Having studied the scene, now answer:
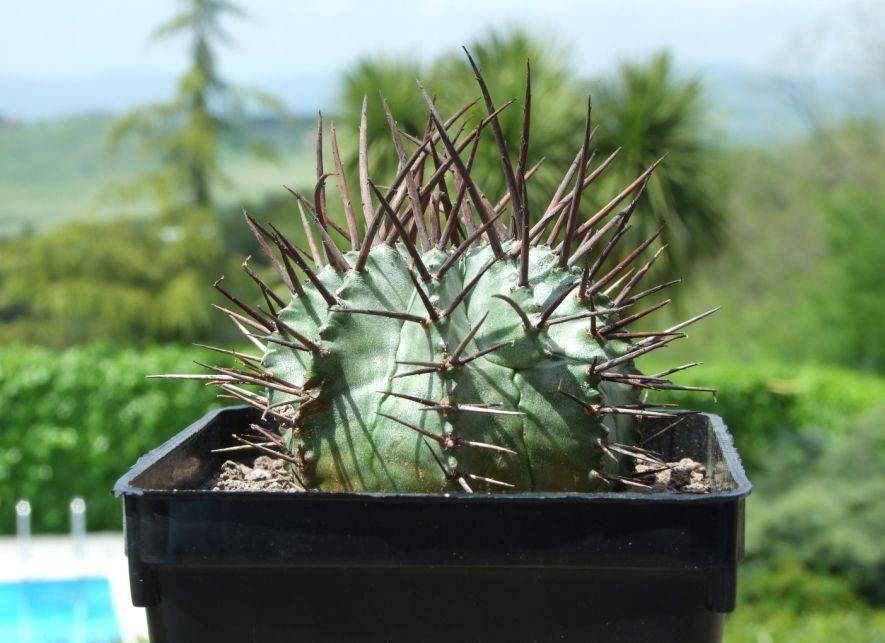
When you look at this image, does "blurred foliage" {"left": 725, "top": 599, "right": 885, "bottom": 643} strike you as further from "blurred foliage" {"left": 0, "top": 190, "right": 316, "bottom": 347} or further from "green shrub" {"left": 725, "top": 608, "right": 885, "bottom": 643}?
"blurred foliage" {"left": 0, "top": 190, "right": 316, "bottom": 347}

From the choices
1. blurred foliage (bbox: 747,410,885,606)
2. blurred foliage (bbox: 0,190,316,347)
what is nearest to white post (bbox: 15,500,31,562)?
blurred foliage (bbox: 747,410,885,606)

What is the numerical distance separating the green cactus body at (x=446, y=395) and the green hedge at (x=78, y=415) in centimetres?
683

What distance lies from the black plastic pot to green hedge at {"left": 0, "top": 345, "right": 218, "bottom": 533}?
687cm

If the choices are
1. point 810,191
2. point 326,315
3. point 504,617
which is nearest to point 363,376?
point 326,315

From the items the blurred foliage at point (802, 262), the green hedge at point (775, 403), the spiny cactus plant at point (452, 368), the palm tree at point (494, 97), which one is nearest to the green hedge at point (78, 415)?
the palm tree at point (494, 97)

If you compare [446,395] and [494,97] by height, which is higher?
[494,97]

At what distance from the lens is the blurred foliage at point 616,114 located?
645 centimetres

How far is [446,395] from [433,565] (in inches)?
6.1

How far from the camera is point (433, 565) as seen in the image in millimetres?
903

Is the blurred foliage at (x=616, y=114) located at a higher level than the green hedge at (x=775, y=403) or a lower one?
higher

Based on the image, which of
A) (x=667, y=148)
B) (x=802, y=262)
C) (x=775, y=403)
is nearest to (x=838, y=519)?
(x=775, y=403)

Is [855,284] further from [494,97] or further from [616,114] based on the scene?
[494,97]

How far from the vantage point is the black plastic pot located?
89 cm

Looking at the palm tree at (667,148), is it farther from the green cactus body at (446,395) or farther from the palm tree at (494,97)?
the green cactus body at (446,395)
